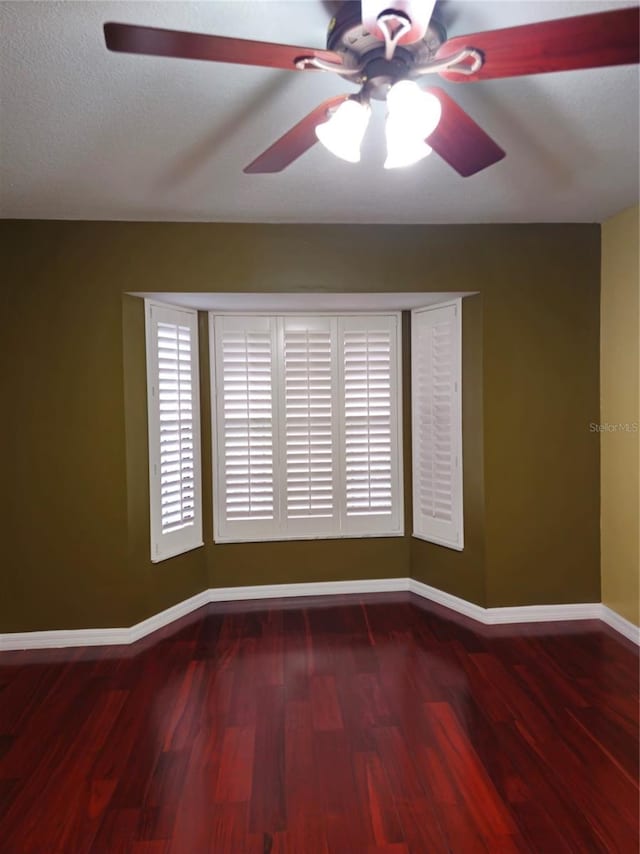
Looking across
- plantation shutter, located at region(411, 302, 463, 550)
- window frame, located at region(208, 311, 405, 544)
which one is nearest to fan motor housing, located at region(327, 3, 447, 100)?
plantation shutter, located at region(411, 302, 463, 550)

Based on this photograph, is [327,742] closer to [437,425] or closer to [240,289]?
[437,425]

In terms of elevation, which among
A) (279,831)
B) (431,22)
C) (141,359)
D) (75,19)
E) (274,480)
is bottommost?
(279,831)

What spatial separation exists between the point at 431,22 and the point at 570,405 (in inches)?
102

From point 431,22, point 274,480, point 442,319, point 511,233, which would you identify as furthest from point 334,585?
point 431,22

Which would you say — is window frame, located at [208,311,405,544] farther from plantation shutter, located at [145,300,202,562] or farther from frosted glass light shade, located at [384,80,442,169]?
frosted glass light shade, located at [384,80,442,169]

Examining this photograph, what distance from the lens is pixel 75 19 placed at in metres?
1.49

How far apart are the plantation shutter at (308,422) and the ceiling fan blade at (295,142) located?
6.65 feet

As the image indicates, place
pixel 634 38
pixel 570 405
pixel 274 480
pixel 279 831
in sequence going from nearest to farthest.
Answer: pixel 634 38, pixel 279 831, pixel 570 405, pixel 274 480

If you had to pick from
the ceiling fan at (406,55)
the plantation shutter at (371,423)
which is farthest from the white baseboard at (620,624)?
the ceiling fan at (406,55)

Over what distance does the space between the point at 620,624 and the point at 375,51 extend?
3.27m

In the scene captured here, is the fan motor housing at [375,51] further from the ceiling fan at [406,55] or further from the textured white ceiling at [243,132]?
the textured white ceiling at [243,132]

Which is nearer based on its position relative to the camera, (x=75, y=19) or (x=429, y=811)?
(x=75, y=19)

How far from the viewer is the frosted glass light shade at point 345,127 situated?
1.47 metres

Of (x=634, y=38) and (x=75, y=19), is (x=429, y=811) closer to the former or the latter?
(x=634, y=38)
